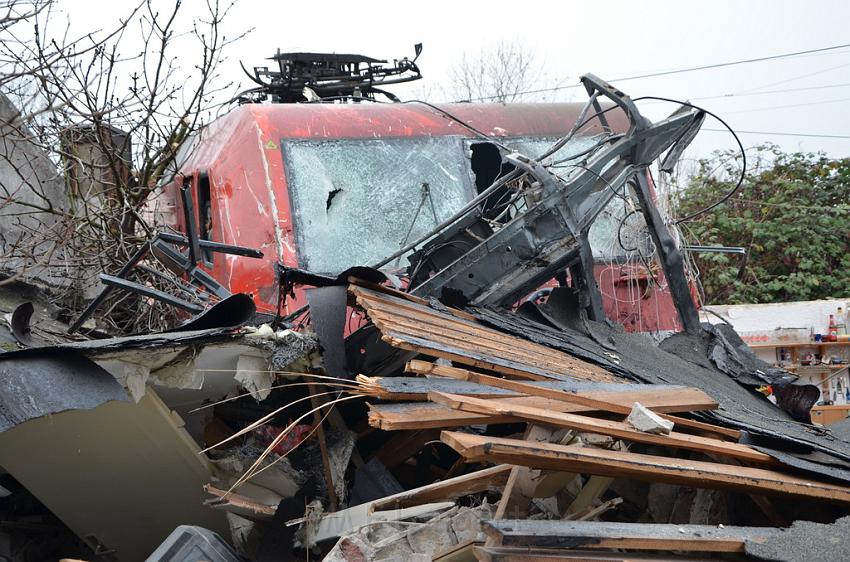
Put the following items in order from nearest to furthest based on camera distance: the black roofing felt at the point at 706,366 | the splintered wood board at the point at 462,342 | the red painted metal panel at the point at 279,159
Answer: the splintered wood board at the point at 462,342
the black roofing felt at the point at 706,366
the red painted metal panel at the point at 279,159

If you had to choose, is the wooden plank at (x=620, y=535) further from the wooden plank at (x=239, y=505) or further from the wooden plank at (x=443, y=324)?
the wooden plank at (x=239, y=505)

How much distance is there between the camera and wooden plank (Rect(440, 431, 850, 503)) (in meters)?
3.34

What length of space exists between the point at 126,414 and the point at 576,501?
2296 mm

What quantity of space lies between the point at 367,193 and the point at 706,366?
9.67 feet

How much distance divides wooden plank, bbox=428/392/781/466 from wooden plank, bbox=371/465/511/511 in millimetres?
583

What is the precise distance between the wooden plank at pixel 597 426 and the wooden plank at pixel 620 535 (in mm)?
411

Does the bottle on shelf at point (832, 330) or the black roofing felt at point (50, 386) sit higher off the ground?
the black roofing felt at point (50, 386)

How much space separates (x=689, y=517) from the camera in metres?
4.39

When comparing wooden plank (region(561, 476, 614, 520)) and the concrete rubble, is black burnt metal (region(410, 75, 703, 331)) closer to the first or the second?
the concrete rubble

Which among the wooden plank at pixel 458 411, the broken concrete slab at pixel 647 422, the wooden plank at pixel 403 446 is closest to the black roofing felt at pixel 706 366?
the wooden plank at pixel 458 411

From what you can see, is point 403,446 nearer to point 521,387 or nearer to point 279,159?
point 521,387

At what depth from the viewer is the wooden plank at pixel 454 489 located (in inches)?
172

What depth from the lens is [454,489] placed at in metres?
4.47

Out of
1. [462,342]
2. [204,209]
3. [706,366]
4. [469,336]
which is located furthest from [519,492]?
[204,209]
